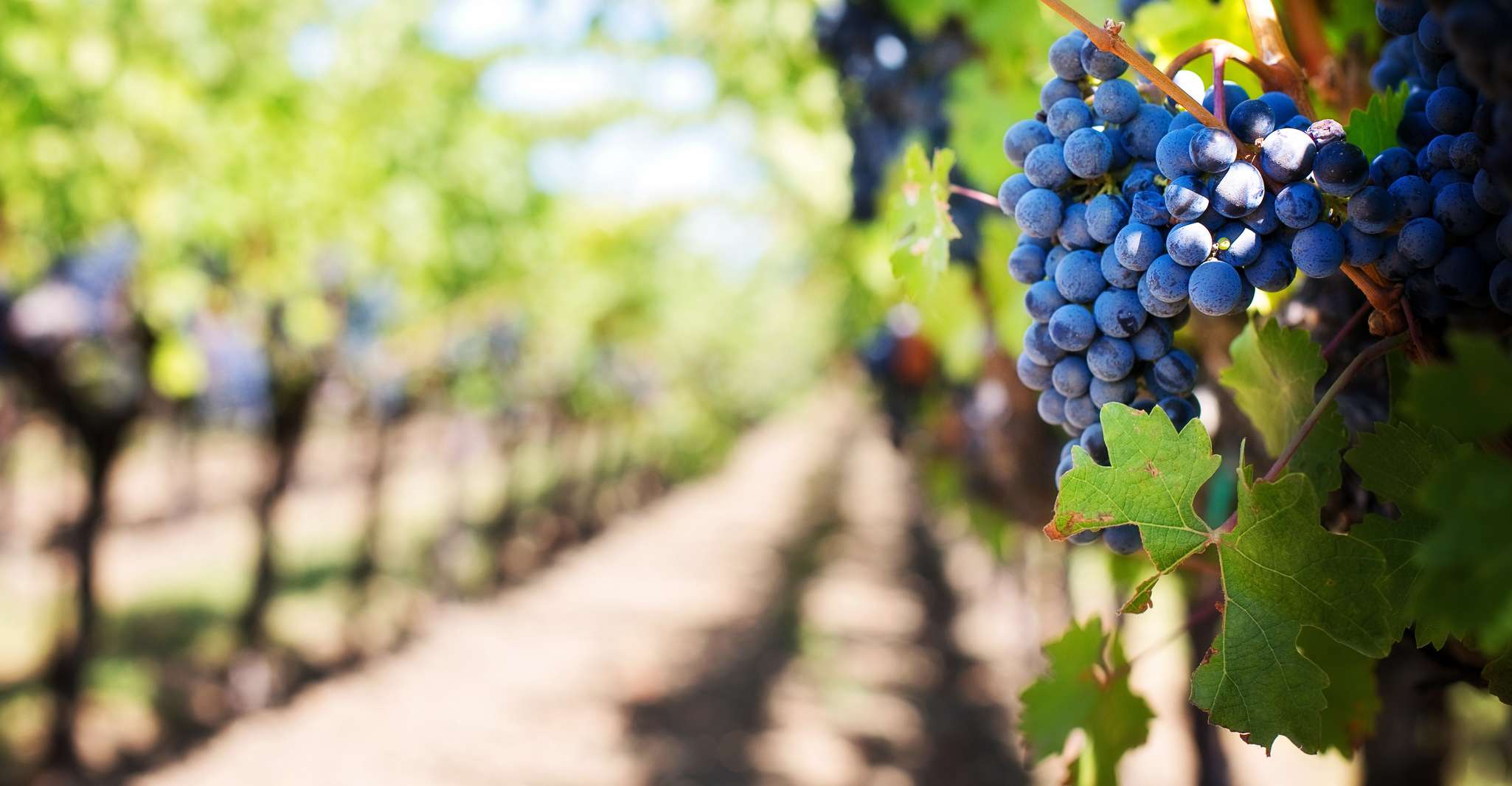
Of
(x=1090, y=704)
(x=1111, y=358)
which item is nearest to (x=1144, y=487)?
(x=1111, y=358)

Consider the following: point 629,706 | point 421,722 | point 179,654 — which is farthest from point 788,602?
point 179,654

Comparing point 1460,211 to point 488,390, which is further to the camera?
point 488,390

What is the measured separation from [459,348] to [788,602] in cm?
461

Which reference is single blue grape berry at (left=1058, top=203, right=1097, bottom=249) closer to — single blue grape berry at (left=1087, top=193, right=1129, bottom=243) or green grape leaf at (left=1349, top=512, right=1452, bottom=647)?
single blue grape berry at (left=1087, top=193, right=1129, bottom=243)

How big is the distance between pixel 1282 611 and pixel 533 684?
8.09 metres

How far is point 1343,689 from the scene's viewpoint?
1086 millimetres

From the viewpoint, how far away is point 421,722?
7.23 metres

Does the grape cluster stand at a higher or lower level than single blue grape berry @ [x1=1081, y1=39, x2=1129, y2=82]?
lower

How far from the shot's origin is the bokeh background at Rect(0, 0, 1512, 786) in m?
2.99

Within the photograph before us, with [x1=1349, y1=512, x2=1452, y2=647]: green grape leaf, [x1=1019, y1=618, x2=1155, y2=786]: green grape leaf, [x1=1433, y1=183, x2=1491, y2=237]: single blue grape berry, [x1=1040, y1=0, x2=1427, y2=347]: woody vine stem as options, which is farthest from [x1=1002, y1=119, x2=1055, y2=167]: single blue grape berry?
[x1=1019, y1=618, x2=1155, y2=786]: green grape leaf

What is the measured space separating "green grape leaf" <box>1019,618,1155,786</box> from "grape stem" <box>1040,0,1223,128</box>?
0.61m

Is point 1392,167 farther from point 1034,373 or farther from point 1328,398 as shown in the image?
point 1034,373

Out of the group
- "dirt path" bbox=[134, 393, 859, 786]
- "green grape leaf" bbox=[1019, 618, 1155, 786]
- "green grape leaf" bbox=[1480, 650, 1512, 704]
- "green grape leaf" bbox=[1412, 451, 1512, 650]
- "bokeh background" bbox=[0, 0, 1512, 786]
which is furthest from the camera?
"dirt path" bbox=[134, 393, 859, 786]

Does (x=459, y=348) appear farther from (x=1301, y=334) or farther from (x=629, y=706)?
(x=1301, y=334)
